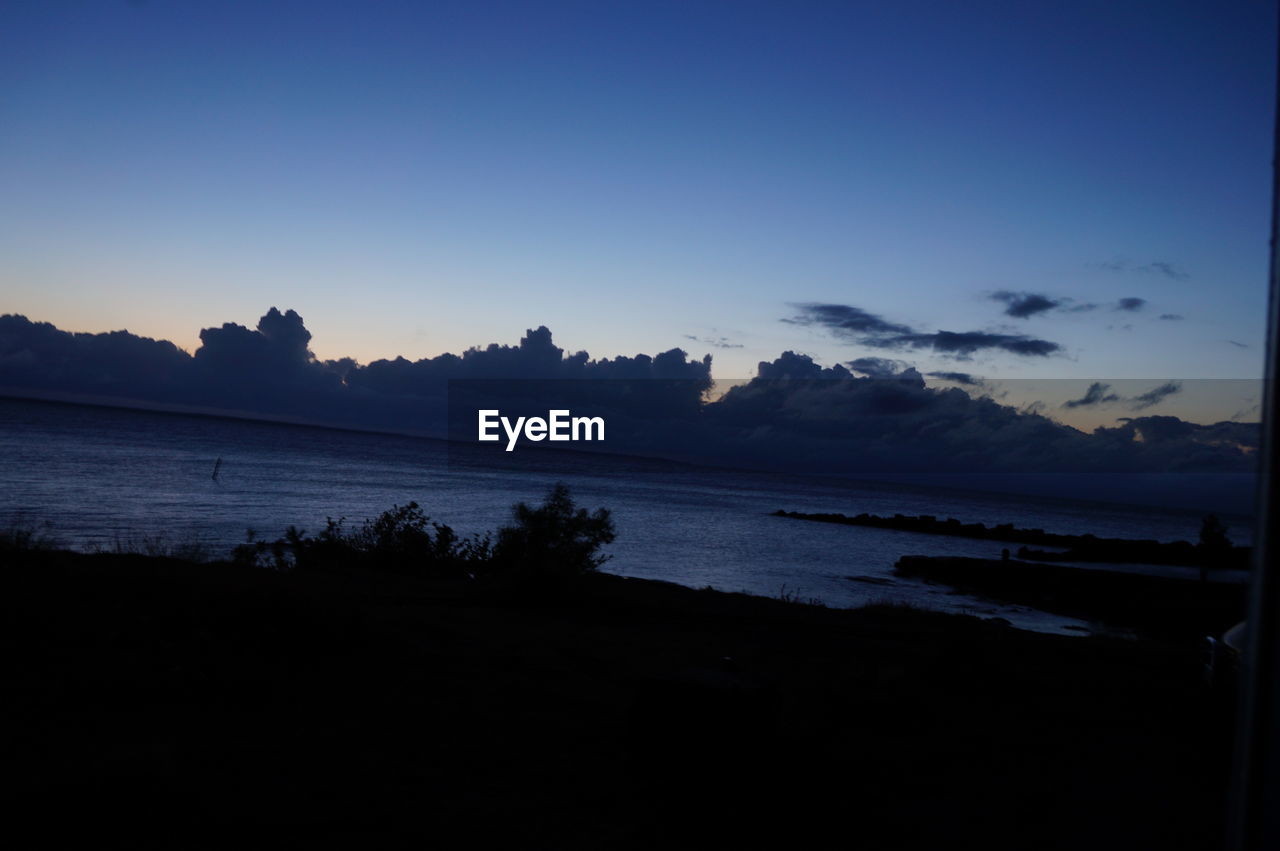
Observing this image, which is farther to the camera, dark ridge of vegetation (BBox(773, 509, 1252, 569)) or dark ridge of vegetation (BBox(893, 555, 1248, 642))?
dark ridge of vegetation (BBox(773, 509, 1252, 569))

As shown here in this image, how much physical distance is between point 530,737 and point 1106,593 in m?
36.4

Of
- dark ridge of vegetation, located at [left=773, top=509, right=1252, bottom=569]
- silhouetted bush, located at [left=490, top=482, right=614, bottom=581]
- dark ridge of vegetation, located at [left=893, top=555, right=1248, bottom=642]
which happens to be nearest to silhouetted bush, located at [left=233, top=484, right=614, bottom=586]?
silhouetted bush, located at [left=490, top=482, right=614, bottom=581]

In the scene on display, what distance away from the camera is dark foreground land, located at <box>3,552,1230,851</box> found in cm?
525

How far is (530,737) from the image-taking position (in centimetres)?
693

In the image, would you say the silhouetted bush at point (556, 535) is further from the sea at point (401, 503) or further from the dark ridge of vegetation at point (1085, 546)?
the dark ridge of vegetation at point (1085, 546)

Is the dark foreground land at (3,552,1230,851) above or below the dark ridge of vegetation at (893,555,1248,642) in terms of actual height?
above

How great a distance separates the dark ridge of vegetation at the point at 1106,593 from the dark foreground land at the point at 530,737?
65.3 ft

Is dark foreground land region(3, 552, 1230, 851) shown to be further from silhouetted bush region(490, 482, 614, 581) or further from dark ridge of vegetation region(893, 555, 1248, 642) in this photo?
dark ridge of vegetation region(893, 555, 1248, 642)

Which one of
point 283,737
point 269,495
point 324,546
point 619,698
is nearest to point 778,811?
point 619,698

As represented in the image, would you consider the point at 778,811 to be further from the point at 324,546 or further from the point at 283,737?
the point at 324,546

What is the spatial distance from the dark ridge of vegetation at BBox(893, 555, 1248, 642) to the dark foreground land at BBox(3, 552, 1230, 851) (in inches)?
783

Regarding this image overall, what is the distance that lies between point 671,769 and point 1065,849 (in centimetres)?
262

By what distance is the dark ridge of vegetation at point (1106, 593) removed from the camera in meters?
28.8

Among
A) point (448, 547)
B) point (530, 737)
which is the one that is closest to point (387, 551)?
point (448, 547)
